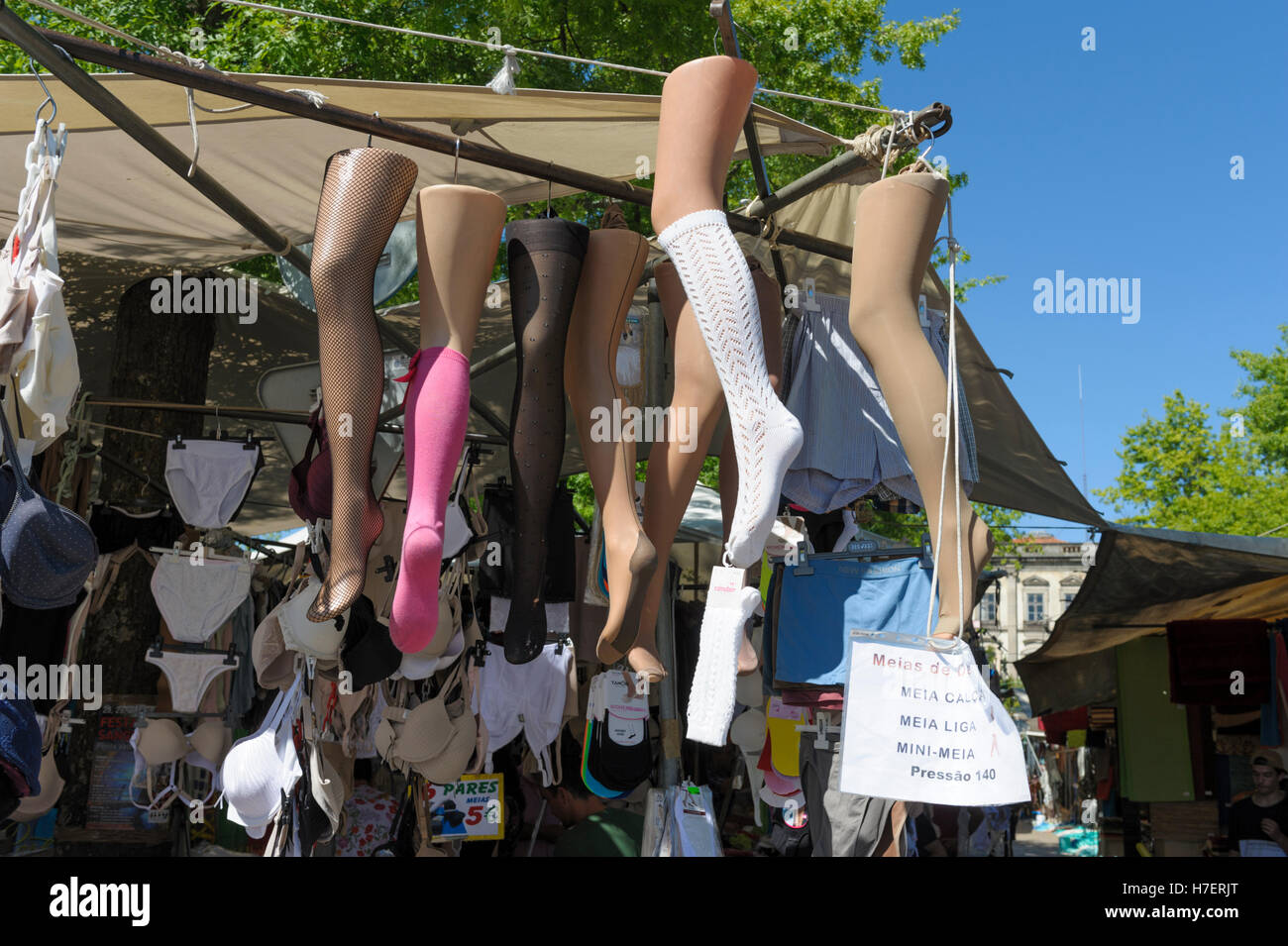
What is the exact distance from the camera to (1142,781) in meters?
7.82

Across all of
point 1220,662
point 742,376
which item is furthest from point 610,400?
point 1220,662

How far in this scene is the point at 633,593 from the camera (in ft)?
7.72

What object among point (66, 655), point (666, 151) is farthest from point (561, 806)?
point (666, 151)

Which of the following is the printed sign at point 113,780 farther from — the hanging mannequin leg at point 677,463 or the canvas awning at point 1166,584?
the canvas awning at point 1166,584

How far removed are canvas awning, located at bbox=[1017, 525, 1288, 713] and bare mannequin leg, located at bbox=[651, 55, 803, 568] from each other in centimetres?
468

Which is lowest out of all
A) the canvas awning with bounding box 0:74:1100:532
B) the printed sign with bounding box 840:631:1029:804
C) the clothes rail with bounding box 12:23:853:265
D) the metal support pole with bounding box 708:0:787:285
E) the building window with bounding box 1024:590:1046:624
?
the building window with bounding box 1024:590:1046:624

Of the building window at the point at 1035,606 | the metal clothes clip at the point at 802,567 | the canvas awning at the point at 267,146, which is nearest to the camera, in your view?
the canvas awning at the point at 267,146

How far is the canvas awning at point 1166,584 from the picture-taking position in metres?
6.21

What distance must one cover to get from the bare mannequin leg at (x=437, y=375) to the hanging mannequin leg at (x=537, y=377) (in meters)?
0.09

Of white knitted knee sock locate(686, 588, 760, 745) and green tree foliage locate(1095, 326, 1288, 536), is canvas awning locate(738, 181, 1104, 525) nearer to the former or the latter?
white knitted knee sock locate(686, 588, 760, 745)

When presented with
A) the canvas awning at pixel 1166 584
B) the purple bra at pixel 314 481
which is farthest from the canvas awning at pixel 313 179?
the purple bra at pixel 314 481

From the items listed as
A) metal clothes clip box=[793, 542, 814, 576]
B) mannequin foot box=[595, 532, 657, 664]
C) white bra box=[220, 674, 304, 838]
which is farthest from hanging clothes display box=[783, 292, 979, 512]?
white bra box=[220, 674, 304, 838]

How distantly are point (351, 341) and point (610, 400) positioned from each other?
1.86 feet

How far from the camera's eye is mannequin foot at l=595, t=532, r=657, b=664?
7.65 feet
